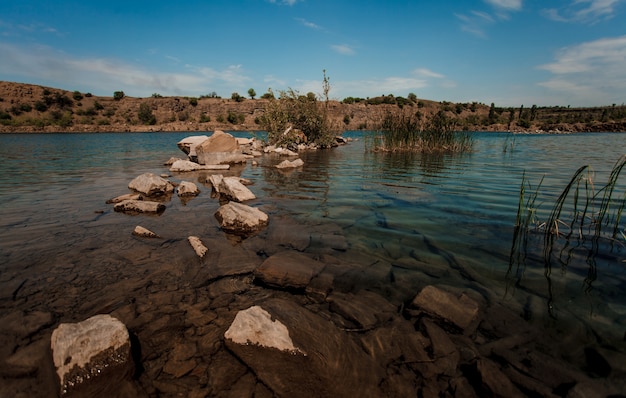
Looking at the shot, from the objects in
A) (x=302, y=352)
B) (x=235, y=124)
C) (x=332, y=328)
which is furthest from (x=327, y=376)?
(x=235, y=124)

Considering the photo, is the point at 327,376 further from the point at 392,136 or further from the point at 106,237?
the point at 392,136

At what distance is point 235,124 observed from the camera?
243 ft

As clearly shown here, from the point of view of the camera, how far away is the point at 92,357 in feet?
6.75

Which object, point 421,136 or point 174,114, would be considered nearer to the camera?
point 421,136

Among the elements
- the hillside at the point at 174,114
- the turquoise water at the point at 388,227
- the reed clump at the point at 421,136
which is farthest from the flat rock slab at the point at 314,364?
the hillside at the point at 174,114

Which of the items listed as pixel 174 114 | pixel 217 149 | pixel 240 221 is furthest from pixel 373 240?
pixel 174 114

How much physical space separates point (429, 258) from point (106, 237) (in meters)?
5.08

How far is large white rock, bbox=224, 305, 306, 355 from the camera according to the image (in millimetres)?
2322

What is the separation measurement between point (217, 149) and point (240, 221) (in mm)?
10430

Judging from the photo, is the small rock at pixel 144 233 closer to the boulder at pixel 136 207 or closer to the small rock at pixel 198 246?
the small rock at pixel 198 246

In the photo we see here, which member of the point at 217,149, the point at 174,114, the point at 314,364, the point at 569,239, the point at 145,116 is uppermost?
the point at 174,114

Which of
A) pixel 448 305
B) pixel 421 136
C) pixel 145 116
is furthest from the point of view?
pixel 145 116

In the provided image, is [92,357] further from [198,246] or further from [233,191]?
[233,191]

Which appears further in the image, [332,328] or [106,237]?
[106,237]
